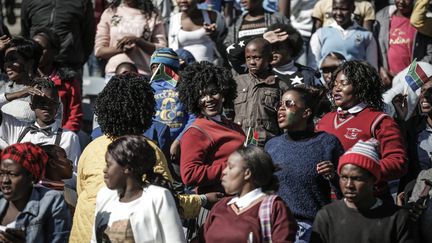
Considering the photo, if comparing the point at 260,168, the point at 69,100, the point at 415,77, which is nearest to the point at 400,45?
the point at 415,77

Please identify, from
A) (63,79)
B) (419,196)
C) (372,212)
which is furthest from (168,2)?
(372,212)

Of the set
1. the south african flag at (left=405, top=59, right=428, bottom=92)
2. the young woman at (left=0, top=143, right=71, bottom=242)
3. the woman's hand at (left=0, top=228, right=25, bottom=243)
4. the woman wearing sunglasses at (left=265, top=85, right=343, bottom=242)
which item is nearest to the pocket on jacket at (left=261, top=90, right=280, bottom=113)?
the south african flag at (left=405, top=59, right=428, bottom=92)

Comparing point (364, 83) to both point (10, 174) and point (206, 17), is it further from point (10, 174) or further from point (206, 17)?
point (206, 17)

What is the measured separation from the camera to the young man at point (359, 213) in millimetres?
6797

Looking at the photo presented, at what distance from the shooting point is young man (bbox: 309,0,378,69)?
1177 centimetres

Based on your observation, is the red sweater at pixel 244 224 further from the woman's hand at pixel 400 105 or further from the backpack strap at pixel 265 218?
the woman's hand at pixel 400 105

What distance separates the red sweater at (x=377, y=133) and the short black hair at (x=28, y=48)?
3.33m

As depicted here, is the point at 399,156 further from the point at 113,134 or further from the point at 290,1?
the point at 290,1

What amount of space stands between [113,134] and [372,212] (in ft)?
6.21

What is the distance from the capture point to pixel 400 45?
12.3 meters

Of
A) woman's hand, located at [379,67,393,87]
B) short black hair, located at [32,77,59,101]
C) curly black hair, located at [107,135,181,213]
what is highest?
curly black hair, located at [107,135,181,213]

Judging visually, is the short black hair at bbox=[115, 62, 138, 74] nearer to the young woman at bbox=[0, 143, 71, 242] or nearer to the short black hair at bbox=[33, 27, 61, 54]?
the short black hair at bbox=[33, 27, 61, 54]

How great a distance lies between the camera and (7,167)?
6.91 metres

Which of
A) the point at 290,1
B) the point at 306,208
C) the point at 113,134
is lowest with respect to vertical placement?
the point at 290,1
